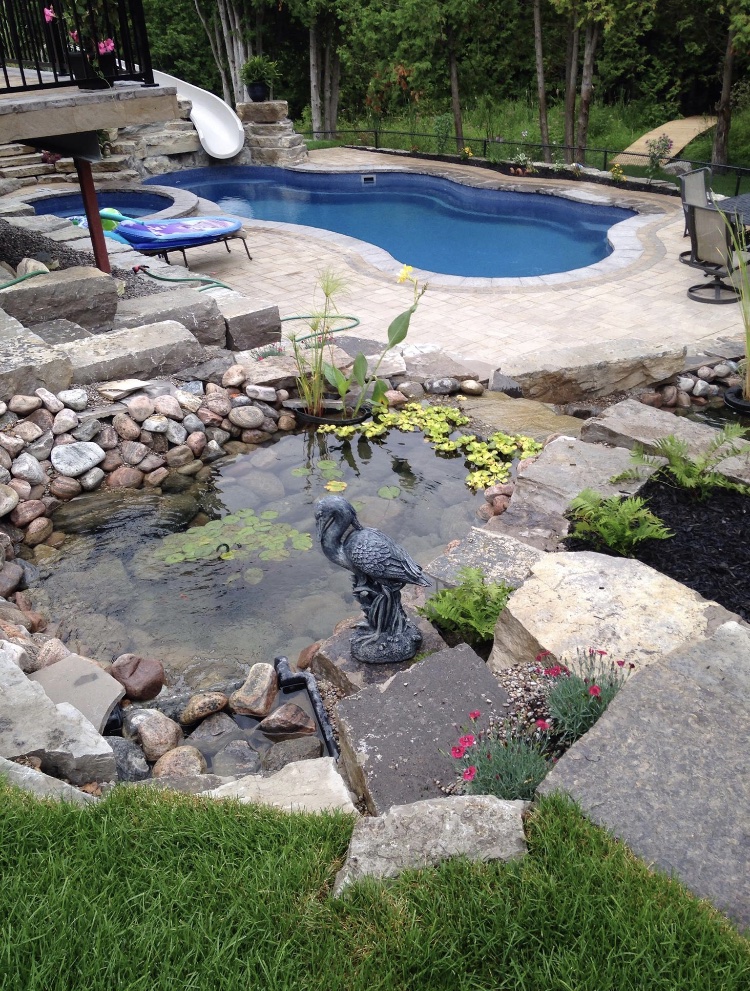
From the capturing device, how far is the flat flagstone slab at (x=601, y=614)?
3.11m

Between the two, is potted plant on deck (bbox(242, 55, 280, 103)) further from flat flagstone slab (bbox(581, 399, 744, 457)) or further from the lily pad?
flat flagstone slab (bbox(581, 399, 744, 457))

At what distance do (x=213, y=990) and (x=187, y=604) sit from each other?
2.88 metres

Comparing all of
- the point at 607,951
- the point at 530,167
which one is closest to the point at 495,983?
the point at 607,951

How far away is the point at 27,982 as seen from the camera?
1780mm

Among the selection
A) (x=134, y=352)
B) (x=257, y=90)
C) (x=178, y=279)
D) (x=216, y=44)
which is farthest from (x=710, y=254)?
(x=216, y=44)

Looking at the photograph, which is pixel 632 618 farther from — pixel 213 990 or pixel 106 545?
pixel 106 545

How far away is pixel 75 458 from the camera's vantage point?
553 centimetres

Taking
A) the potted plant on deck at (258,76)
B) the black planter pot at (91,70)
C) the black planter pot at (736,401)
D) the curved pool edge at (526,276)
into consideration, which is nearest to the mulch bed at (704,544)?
the black planter pot at (736,401)

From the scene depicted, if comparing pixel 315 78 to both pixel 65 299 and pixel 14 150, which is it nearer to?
pixel 14 150

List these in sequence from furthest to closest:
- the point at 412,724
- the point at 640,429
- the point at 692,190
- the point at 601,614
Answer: the point at 692,190, the point at 640,429, the point at 601,614, the point at 412,724

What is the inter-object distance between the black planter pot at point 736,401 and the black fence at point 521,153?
7.58 m

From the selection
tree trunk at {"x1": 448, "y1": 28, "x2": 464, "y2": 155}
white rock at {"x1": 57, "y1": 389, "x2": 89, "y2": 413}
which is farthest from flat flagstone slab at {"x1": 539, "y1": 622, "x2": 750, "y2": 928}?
tree trunk at {"x1": 448, "y1": 28, "x2": 464, "y2": 155}

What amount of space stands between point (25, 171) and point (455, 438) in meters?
11.4

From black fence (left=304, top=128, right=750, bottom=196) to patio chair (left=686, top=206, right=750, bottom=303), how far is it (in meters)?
4.76
